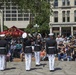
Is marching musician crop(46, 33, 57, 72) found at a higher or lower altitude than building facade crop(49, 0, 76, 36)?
lower

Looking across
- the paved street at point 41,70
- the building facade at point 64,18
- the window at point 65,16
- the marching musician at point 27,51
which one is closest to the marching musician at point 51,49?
the paved street at point 41,70

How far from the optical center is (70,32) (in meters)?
74.2

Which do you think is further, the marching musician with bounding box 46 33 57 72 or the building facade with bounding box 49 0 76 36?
the building facade with bounding box 49 0 76 36

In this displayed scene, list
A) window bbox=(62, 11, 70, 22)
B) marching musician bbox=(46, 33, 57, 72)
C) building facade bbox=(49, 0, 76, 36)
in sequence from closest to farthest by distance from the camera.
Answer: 1. marching musician bbox=(46, 33, 57, 72)
2. building facade bbox=(49, 0, 76, 36)
3. window bbox=(62, 11, 70, 22)

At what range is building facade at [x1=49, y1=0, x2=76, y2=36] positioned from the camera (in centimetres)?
7294

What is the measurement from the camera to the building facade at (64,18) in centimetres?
7294

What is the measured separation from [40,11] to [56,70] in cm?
887

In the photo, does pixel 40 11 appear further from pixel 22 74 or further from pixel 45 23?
pixel 45 23

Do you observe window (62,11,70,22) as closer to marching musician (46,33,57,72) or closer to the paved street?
the paved street

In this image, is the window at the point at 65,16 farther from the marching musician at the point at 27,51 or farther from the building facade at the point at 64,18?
the marching musician at the point at 27,51

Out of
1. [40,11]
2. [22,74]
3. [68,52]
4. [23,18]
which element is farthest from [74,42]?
[23,18]

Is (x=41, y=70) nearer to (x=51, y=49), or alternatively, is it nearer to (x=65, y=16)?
(x=51, y=49)

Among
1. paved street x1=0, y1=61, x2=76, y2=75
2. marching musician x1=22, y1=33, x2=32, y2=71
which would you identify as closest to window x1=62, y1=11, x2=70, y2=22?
paved street x1=0, y1=61, x2=76, y2=75

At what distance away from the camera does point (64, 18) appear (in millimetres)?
73500
